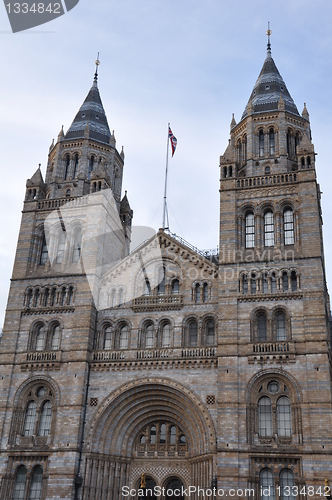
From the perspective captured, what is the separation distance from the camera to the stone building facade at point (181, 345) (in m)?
32.3

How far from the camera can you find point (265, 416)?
32844 mm

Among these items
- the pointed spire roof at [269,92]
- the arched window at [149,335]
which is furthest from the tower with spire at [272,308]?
the arched window at [149,335]

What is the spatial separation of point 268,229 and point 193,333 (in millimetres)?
8476

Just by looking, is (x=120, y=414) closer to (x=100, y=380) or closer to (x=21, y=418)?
(x=100, y=380)

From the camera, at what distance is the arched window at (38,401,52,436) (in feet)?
118

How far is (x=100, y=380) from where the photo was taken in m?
36.6

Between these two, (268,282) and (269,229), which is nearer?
(268,282)

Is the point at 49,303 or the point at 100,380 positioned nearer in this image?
the point at 100,380

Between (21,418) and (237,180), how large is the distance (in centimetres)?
2119

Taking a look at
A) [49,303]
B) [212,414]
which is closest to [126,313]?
[49,303]

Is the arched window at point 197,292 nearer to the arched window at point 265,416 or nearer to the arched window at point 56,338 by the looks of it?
the arched window at point 265,416

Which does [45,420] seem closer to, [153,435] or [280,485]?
[153,435]

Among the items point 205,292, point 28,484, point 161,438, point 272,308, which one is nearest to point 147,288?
point 205,292

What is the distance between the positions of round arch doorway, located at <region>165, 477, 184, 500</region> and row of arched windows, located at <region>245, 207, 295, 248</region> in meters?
15.4
